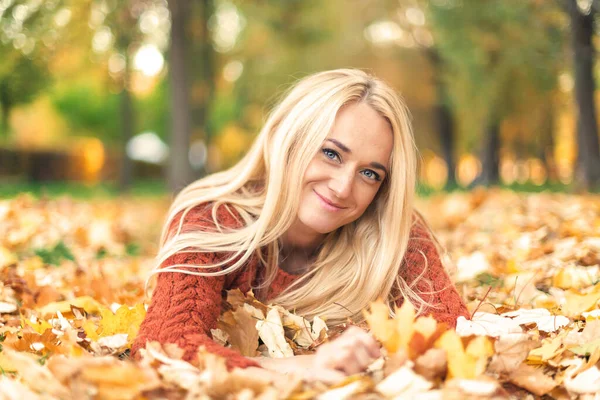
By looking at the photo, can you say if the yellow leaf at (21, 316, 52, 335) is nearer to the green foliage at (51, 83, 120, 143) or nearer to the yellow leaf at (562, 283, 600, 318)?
the yellow leaf at (562, 283, 600, 318)

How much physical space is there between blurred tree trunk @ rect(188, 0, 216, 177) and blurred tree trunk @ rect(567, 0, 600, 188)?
6.55m

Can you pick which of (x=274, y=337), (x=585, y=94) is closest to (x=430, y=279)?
(x=274, y=337)

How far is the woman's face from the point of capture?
80.7 inches

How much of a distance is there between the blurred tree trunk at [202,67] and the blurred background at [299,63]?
4 cm

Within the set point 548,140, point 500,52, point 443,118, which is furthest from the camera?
point 443,118

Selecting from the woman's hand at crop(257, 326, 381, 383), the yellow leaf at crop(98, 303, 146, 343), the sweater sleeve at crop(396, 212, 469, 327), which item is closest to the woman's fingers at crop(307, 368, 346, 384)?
the woman's hand at crop(257, 326, 381, 383)

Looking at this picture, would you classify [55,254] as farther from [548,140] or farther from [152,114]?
[152,114]

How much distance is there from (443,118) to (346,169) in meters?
16.7

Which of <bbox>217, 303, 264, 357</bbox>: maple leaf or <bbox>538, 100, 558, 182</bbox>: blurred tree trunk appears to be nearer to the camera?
<bbox>217, 303, 264, 357</bbox>: maple leaf

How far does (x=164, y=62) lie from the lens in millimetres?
13617

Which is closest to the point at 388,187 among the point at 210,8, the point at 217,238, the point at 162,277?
the point at 217,238

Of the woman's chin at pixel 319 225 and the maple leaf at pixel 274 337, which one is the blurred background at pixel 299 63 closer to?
the woman's chin at pixel 319 225

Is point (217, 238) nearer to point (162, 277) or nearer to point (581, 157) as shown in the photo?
point (162, 277)

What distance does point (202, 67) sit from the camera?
1412cm
